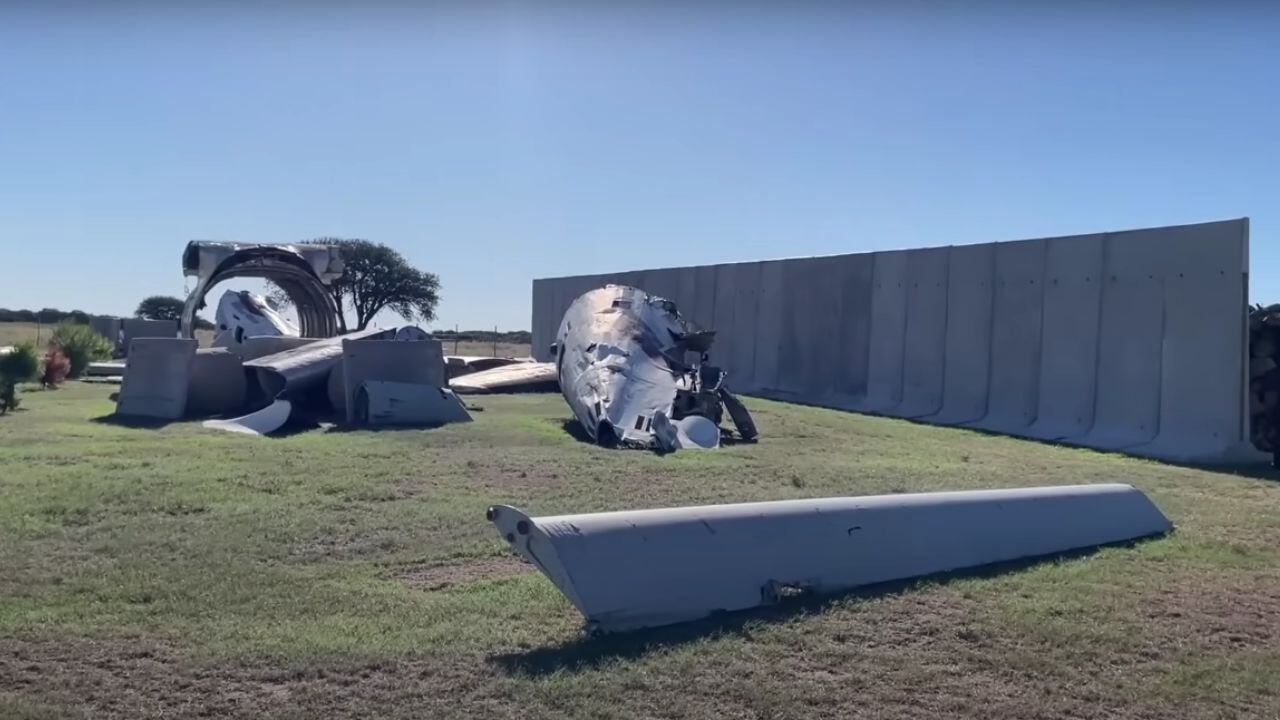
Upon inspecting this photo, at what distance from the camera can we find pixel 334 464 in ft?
34.9

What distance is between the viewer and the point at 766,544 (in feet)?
20.4

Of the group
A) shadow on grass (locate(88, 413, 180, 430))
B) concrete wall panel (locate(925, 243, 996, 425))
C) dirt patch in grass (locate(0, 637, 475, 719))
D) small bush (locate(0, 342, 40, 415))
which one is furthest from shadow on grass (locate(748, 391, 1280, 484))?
small bush (locate(0, 342, 40, 415))

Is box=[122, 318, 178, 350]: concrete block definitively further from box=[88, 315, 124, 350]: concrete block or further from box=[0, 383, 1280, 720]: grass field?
box=[0, 383, 1280, 720]: grass field

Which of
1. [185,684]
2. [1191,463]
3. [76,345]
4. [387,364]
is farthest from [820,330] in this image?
[185,684]

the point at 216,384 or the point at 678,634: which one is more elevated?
the point at 216,384

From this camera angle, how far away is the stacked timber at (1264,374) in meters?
14.3

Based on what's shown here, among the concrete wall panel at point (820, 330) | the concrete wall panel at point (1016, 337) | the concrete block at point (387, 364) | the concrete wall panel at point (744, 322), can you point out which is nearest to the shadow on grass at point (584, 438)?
the concrete block at point (387, 364)

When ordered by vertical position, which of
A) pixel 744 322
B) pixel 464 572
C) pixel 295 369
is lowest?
pixel 464 572

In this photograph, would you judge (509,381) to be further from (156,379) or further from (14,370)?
(14,370)

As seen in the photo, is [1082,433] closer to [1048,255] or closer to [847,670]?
[1048,255]

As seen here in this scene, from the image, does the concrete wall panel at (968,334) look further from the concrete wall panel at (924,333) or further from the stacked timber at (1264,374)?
the stacked timber at (1264,374)

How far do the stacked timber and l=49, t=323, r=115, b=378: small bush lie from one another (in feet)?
71.7

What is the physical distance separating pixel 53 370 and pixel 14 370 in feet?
12.0

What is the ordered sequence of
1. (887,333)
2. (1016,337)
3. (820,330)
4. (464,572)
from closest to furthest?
(464,572), (1016,337), (887,333), (820,330)
